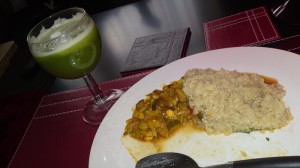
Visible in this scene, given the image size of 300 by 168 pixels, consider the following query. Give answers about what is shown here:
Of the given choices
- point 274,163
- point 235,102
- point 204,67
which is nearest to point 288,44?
point 204,67

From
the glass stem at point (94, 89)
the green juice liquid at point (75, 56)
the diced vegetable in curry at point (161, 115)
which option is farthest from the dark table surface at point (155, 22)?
the diced vegetable in curry at point (161, 115)

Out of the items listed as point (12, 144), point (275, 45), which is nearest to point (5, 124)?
point (12, 144)

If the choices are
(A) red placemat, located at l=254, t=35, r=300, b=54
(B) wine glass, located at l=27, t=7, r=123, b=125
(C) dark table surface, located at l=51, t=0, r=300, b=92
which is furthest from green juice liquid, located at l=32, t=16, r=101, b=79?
(A) red placemat, located at l=254, t=35, r=300, b=54

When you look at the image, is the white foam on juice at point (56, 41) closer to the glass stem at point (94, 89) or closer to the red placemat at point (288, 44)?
the glass stem at point (94, 89)

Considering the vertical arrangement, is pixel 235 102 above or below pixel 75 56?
below

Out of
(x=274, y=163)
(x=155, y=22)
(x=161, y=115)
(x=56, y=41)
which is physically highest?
(x=56, y=41)

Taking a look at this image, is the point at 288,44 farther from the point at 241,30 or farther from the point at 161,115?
the point at 161,115
